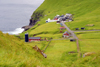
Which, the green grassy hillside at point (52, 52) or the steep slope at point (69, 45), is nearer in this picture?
the green grassy hillside at point (52, 52)

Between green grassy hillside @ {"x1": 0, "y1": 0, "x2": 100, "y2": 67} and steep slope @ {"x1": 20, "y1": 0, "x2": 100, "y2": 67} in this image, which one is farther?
steep slope @ {"x1": 20, "y1": 0, "x2": 100, "y2": 67}

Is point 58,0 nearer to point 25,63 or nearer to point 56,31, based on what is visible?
point 56,31

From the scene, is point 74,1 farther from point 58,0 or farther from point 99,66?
point 99,66

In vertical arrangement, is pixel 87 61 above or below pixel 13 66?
below

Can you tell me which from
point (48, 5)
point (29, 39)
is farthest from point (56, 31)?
point (48, 5)

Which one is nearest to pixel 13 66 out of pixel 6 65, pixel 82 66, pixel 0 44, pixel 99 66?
pixel 6 65

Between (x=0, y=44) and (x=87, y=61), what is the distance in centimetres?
991

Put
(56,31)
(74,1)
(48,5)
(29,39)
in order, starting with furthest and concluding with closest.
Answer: (48,5) → (74,1) → (56,31) → (29,39)

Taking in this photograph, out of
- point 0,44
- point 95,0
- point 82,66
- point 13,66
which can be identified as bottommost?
point 82,66

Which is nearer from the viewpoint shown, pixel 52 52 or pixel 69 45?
pixel 52 52

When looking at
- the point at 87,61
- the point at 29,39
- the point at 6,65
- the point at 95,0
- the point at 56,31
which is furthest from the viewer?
the point at 95,0

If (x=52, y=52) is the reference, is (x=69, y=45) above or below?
above

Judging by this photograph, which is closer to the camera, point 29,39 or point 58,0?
point 29,39

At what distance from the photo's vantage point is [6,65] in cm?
820
